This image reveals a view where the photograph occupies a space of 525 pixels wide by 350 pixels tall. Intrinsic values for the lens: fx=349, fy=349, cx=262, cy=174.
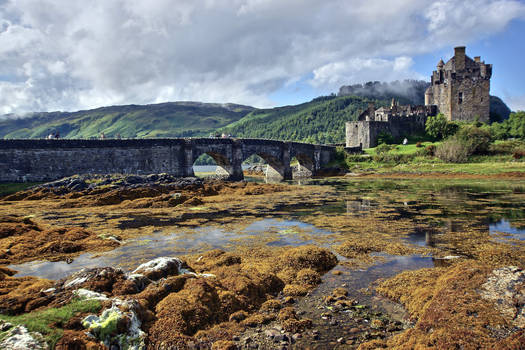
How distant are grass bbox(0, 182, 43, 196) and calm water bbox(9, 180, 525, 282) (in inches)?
1152

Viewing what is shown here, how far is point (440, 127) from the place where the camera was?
267ft

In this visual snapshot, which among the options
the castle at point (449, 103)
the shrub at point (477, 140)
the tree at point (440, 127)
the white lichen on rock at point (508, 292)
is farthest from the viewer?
the castle at point (449, 103)

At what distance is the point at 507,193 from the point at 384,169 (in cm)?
3565

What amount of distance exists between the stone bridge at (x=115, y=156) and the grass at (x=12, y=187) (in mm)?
1425

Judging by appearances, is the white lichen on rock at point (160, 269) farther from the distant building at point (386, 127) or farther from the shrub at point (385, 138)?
the shrub at point (385, 138)

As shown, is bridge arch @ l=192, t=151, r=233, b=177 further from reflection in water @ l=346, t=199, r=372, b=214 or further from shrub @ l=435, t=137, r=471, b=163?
shrub @ l=435, t=137, r=471, b=163

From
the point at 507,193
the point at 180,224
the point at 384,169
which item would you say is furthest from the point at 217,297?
the point at 384,169

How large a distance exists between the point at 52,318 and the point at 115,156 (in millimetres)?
45159

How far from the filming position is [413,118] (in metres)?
90.6

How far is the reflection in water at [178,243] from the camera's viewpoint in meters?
13.6

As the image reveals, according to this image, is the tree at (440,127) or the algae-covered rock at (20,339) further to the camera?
the tree at (440,127)

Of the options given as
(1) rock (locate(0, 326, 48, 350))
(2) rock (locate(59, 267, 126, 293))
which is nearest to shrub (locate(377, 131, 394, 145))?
(2) rock (locate(59, 267, 126, 293))

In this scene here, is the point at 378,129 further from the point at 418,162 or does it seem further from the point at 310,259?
the point at 310,259

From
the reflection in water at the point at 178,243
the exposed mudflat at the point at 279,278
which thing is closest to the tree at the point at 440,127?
the exposed mudflat at the point at 279,278
